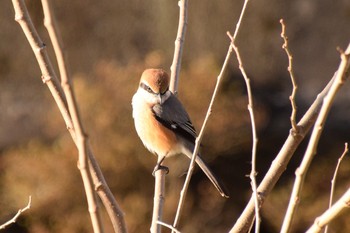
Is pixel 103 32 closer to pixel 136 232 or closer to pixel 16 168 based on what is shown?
pixel 16 168

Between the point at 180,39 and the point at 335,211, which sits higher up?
the point at 180,39

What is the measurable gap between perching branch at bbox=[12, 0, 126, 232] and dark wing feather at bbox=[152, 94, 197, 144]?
1793 millimetres

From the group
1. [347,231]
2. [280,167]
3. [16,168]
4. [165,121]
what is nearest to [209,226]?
[347,231]

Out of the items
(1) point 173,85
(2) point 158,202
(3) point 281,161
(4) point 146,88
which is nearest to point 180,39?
(1) point 173,85

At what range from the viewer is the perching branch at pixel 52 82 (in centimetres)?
161

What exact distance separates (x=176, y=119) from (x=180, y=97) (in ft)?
8.53

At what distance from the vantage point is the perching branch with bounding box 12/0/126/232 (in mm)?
1612

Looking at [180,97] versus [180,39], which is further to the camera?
[180,97]

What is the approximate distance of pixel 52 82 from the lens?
1.70 meters

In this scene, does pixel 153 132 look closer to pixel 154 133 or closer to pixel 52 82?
pixel 154 133

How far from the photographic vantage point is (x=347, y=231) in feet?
19.7

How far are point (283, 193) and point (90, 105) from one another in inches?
76.1

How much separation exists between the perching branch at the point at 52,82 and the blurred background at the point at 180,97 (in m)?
3.89

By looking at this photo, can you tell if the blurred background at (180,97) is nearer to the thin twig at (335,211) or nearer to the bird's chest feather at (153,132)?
the bird's chest feather at (153,132)
